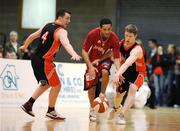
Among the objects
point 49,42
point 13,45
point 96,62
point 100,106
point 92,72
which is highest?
point 13,45

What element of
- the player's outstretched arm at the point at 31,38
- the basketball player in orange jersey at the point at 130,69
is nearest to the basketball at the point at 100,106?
the basketball player in orange jersey at the point at 130,69

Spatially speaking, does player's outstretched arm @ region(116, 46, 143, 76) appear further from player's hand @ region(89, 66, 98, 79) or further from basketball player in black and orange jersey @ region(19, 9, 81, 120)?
basketball player in black and orange jersey @ region(19, 9, 81, 120)

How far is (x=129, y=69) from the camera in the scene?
8.84m

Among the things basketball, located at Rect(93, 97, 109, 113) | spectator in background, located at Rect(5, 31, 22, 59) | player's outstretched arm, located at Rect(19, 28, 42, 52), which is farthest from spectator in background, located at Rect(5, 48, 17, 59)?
basketball, located at Rect(93, 97, 109, 113)

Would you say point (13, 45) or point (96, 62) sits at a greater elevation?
point (13, 45)

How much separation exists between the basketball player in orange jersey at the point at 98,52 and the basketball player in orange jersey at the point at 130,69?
0.22 m

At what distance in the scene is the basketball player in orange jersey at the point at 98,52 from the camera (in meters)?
8.52

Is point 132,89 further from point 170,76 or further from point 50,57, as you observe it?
point 170,76

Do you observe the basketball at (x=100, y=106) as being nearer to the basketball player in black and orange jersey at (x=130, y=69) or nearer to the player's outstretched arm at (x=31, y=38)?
the basketball player in black and orange jersey at (x=130, y=69)

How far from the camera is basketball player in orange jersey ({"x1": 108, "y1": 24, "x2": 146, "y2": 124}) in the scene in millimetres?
8297

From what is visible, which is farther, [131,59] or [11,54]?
[11,54]

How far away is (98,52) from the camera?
344 inches

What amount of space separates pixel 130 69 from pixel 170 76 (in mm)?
8357

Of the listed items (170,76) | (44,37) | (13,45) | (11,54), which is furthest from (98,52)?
(170,76)
